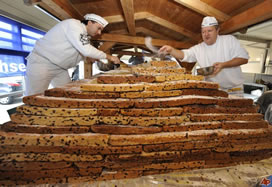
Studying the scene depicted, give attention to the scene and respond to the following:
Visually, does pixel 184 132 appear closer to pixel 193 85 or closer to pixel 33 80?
pixel 193 85

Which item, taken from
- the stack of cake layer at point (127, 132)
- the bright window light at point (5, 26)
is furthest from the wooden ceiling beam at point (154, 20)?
the stack of cake layer at point (127, 132)

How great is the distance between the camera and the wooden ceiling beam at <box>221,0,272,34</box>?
1680 millimetres

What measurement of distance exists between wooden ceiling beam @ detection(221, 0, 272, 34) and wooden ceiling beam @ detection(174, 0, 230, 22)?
150 mm

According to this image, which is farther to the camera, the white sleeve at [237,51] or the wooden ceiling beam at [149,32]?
the wooden ceiling beam at [149,32]

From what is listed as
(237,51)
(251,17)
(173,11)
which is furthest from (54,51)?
(251,17)

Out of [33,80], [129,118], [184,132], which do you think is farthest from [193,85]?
[33,80]

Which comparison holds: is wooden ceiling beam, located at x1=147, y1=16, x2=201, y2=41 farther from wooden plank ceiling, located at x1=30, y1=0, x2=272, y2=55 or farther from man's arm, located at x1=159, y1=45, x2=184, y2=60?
man's arm, located at x1=159, y1=45, x2=184, y2=60

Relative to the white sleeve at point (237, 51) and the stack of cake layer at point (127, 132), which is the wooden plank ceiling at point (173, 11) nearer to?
Answer: the white sleeve at point (237, 51)

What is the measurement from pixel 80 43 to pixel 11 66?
2.49m

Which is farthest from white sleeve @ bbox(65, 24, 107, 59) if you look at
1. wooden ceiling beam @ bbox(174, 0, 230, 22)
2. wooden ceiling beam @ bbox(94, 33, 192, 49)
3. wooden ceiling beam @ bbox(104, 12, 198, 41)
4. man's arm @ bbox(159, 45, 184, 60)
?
wooden ceiling beam @ bbox(94, 33, 192, 49)

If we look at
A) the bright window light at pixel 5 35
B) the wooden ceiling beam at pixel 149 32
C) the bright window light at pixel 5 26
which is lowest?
the bright window light at pixel 5 35

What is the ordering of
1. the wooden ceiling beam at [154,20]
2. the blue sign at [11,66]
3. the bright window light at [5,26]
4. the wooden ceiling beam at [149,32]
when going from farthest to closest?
the wooden ceiling beam at [149,32] → the wooden ceiling beam at [154,20] → the blue sign at [11,66] → the bright window light at [5,26]

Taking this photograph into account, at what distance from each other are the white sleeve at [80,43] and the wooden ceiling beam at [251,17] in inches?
90.5

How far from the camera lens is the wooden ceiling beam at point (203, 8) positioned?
208 cm
